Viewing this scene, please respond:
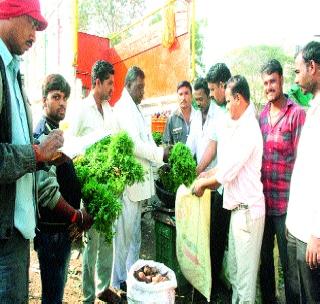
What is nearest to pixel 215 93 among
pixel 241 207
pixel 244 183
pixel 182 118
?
pixel 182 118

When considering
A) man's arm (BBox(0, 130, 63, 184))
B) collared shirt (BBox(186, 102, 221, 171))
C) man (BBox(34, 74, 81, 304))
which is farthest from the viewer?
collared shirt (BBox(186, 102, 221, 171))

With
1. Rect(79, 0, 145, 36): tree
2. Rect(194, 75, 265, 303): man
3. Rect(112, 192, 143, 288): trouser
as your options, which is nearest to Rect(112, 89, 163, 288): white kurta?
Rect(112, 192, 143, 288): trouser

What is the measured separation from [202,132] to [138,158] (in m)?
0.98

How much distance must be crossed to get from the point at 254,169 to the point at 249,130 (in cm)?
34

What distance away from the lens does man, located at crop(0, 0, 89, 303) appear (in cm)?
162

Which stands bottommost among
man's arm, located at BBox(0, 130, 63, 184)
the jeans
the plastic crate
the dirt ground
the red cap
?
the dirt ground

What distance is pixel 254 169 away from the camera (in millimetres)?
3105

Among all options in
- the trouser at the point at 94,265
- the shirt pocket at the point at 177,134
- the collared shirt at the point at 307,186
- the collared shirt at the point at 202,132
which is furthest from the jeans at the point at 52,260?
the shirt pocket at the point at 177,134

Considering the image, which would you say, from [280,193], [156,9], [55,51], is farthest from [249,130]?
[55,51]

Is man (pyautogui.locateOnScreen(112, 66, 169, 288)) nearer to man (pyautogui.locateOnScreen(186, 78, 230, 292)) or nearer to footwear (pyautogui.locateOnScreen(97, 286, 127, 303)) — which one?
footwear (pyautogui.locateOnScreen(97, 286, 127, 303))

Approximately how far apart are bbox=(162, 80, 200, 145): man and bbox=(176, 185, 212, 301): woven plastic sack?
4.59ft

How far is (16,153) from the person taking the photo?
5.29ft

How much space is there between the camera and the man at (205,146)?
3.99 metres

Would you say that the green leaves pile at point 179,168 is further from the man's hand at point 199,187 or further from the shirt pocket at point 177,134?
the shirt pocket at point 177,134
